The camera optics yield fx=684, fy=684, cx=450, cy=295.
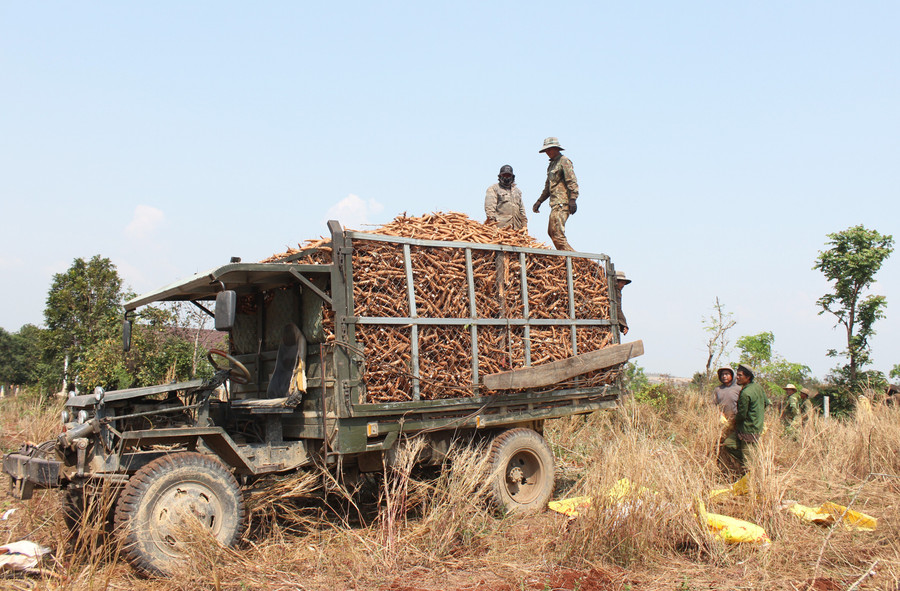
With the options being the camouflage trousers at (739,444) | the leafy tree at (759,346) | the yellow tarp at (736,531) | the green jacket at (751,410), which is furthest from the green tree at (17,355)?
the yellow tarp at (736,531)

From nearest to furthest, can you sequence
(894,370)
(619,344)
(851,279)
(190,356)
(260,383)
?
(260,383), (619,344), (190,356), (851,279), (894,370)

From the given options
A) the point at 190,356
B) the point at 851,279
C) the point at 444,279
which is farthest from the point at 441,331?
the point at 851,279

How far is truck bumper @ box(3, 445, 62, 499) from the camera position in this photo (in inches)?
207

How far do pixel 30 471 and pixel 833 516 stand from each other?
6.95m

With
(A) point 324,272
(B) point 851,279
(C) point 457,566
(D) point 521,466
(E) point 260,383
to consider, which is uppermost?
(B) point 851,279

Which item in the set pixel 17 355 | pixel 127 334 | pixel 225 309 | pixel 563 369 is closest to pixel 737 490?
pixel 563 369

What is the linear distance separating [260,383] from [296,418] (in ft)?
3.50

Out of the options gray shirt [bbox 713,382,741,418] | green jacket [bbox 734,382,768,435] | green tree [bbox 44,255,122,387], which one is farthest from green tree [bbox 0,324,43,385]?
green jacket [bbox 734,382,768,435]

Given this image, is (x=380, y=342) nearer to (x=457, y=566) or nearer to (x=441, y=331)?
(x=441, y=331)

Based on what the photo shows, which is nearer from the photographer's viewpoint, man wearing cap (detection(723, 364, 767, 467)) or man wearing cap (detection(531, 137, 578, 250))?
man wearing cap (detection(723, 364, 767, 467))

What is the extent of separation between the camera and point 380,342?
6645 mm

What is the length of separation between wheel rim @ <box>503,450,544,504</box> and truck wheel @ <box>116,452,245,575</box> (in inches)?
121

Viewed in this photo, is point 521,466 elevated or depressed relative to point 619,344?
depressed

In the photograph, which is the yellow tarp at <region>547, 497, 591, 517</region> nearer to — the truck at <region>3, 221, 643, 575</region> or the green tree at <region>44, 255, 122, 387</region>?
the truck at <region>3, 221, 643, 575</region>
